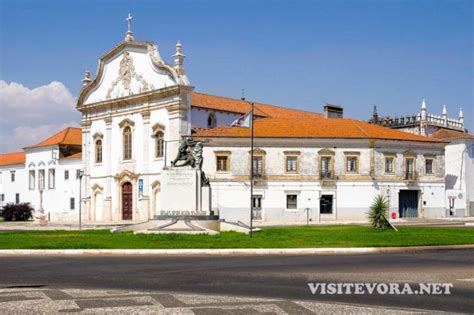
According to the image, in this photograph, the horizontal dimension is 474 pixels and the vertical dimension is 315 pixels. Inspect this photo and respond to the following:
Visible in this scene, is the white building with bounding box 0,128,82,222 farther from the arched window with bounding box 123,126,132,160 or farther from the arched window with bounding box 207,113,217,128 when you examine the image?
the arched window with bounding box 207,113,217,128

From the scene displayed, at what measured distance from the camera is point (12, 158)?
84.9 meters

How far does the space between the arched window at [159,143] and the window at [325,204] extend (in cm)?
1393

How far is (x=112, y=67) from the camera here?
65875 millimetres

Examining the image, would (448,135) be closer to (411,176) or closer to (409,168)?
(409,168)

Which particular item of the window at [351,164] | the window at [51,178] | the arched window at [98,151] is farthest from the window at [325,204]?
the window at [51,178]

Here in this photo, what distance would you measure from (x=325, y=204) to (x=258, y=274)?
4358 centimetres

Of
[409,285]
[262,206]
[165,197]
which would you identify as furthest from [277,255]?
[262,206]

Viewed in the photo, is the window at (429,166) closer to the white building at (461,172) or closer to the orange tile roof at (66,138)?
the white building at (461,172)

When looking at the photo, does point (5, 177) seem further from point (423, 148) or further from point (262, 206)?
point (423, 148)

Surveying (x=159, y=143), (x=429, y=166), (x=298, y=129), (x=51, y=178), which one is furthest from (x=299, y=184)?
(x=51, y=178)

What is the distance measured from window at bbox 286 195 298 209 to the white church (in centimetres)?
8

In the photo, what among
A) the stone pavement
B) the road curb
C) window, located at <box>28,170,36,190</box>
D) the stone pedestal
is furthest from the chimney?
the stone pavement

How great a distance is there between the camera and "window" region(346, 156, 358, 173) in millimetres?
59562

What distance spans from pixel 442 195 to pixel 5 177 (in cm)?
4856
